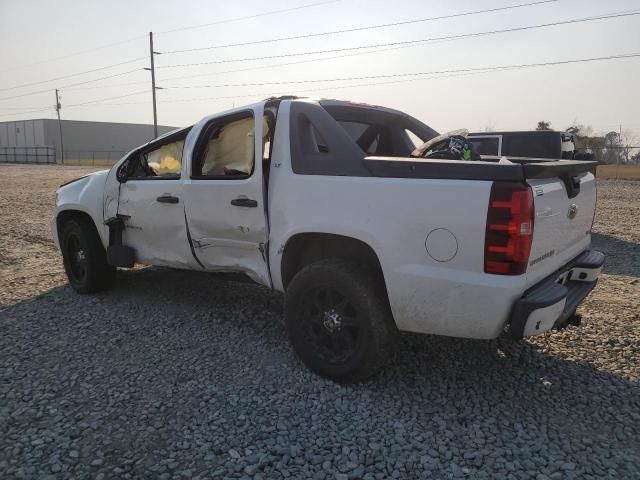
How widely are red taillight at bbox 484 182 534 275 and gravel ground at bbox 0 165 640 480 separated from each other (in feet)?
3.18

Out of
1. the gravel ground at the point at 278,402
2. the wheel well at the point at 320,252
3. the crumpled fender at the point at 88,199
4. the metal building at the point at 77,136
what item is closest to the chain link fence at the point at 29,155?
the metal building at the point at 77,136

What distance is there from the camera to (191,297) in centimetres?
525

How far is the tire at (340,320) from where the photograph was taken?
3160 millimetres

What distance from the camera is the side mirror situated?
489 cm

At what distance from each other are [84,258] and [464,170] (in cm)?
410

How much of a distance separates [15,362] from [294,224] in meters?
2.29

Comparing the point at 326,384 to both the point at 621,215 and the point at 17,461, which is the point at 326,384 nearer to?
the point at 17,461

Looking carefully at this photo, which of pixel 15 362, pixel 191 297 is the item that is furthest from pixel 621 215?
pixel 15 362

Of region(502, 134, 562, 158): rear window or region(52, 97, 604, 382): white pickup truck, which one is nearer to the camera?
region(52, 97, 604, 382): white pickup truck

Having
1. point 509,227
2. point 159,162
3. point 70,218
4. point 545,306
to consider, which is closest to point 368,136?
point 159,162

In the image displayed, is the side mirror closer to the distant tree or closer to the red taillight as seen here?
the red taillight

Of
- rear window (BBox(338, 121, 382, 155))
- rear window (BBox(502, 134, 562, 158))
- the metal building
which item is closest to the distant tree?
rear window (BBox(502, 134, 562, 158))

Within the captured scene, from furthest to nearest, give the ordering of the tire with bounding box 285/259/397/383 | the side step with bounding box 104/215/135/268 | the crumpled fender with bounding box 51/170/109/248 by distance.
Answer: the crumpled fender with bounding box 51/170/109/248 → the side step with bounding box 104/215/135/268 → the tire with bounding box 285/259/397/383

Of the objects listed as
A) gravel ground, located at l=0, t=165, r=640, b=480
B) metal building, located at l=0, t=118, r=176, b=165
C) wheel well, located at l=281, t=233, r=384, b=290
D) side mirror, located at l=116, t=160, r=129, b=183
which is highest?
metal building, located at l=0, t=118, r=176, b=165
